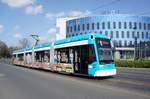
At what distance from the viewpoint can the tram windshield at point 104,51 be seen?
18.5 metres

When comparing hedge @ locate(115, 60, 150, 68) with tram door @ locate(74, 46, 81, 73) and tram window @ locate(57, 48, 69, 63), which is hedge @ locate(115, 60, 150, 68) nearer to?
tram window @ locate(57, 48, 69, 63)

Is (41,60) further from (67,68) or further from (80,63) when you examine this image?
(80,63)

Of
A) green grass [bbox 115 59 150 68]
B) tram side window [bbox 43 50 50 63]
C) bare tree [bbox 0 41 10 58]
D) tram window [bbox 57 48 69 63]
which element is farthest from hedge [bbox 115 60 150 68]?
bare tree [bbox 0 41 10 58]

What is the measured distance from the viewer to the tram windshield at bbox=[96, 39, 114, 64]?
1852 cm

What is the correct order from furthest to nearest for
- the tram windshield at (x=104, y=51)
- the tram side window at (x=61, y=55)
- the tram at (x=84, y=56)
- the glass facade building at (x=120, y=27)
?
the glass facade building at (x=120, y=27) → the tram side window at (x=61, y=55) → the tram windshield at (x=104, y=51) → the tram at (x=84, y=56)

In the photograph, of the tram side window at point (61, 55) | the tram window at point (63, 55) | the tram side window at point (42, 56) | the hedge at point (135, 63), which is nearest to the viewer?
the tram window at point (63, 55)

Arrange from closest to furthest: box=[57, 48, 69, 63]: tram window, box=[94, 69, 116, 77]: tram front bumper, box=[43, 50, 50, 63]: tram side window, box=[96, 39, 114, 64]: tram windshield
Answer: box=[94, 69, 116, 77]: tram front bumper < box=[96, 39, 114, 64]: tram windshield < box=[57, 48, 69, 63]: tram window < box=[43, 50, 50, 63]: tram side window

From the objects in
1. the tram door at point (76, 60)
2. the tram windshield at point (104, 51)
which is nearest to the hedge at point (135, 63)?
the tram door at point (76, 60)

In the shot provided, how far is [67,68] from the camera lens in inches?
883

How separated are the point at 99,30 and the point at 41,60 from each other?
245ft

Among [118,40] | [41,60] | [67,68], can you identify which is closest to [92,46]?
[67,68]

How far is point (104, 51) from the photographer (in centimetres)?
1880

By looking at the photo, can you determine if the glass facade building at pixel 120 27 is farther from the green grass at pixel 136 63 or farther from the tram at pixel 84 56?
the tram at pixel 84 56

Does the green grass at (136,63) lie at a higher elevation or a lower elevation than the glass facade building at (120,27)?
lower
